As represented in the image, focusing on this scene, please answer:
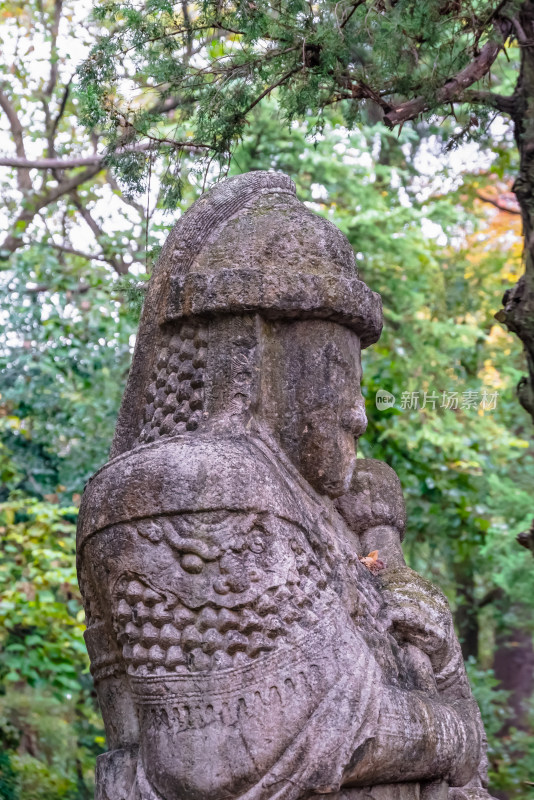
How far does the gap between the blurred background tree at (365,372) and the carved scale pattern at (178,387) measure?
3861 millimetres

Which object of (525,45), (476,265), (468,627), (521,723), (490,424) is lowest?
(521,723)

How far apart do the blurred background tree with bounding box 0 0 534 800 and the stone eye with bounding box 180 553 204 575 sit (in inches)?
170

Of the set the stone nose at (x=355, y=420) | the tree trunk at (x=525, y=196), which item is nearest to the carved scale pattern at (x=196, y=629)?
the stone nose at (x=355, y=420)

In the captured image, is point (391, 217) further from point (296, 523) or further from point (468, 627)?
point (296, 523)

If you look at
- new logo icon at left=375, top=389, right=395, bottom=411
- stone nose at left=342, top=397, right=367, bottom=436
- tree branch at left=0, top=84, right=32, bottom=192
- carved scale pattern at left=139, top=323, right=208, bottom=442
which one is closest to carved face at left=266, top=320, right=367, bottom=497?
stone nose at left=342, top=397, right=367, bottom=436

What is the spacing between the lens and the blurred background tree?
25.6 ft

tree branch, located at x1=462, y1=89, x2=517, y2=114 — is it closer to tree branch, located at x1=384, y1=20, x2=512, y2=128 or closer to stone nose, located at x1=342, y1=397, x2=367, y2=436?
tree branch, located at x1=384, y1=20, x2=512, y2=128

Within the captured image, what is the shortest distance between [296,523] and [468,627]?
8.74 meters

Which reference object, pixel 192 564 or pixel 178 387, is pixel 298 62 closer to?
pixel 178 387

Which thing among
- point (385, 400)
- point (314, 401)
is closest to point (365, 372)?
point (385, 400)

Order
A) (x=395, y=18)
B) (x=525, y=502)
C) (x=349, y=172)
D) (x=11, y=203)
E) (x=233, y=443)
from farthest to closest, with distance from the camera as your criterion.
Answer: (x=11, y=203), (x=349, y=172), (x=525, y=502), (x=395, y=18), (x=233, y=443)

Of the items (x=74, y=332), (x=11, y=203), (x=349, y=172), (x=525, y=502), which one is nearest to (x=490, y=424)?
(x=525, y=502)

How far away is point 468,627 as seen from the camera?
11227 mm

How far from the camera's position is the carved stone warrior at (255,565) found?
2.79 meters
